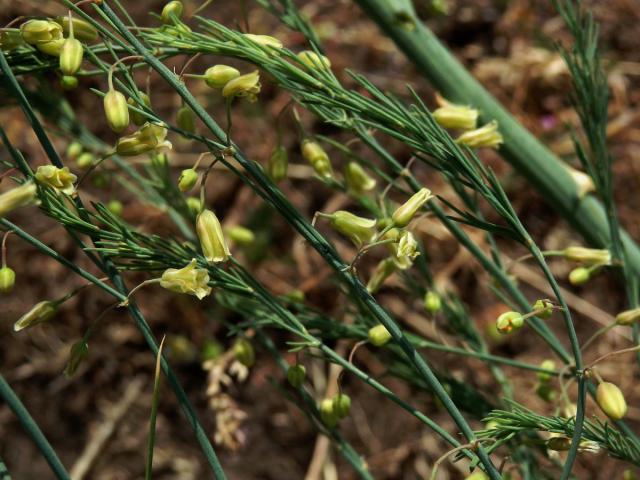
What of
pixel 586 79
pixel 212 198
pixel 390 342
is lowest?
pixel 212 198

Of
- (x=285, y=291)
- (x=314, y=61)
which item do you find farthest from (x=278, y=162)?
(x=285, y=291)

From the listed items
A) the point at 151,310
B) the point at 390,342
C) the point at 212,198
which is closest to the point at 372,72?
the point at 212,198

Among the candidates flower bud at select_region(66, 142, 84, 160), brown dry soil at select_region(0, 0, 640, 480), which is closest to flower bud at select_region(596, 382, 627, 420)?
flower bud at select_region(66, 142, 84, 160)

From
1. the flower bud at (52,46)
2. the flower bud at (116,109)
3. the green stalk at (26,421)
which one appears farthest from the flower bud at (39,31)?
the green stalk at (26,421)

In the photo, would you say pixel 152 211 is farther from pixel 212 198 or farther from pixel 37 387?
pixel 37 387

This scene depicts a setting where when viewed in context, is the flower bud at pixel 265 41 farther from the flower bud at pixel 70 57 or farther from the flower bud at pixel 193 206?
the flower bud at pixel 193 206

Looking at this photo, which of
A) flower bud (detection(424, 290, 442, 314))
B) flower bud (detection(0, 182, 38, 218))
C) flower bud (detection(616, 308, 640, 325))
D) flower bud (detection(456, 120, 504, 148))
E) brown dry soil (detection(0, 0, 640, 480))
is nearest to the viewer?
flower bud (detection(0, 182, 38, 218))

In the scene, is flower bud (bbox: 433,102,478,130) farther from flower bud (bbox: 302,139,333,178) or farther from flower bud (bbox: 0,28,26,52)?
flower bud (bbox: 0,28,26,52)
